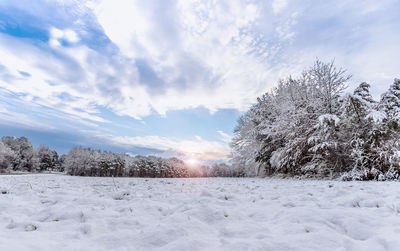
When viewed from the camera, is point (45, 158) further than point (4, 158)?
Yes

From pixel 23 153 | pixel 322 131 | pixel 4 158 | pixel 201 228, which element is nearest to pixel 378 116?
pixel 322 131

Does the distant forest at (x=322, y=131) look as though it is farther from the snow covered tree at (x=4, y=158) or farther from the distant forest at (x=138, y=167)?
the snow covered tree at (x=4, y=158)

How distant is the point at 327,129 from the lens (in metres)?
9.96

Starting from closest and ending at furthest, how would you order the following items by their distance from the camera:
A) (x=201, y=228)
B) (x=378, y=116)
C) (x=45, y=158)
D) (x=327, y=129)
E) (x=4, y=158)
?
(x=201, y=228) < (x=378, y=116) < (x=327, y=129) < (x=4, y=158) < (x=45, y=158)

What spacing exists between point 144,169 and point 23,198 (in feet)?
84.3

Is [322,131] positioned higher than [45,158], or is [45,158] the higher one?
[322,131]

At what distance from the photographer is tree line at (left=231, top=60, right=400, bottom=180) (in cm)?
881

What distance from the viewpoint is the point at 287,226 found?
206 cm

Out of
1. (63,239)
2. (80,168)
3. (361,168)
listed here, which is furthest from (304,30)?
(80,168)

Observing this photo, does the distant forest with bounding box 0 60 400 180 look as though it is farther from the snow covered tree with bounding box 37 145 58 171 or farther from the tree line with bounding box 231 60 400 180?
the snow covered tree with bounding box 37 145 58 171

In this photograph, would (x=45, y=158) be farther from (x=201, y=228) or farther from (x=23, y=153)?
(x=201, y=228)

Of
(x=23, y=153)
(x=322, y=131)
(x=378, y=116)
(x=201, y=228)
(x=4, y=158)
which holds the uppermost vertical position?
(x=378, y=116)

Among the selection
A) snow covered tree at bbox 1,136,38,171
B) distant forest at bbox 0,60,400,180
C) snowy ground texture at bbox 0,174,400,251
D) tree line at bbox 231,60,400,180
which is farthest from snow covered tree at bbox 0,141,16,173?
snowy ground texture at bbox 0,174,400,251

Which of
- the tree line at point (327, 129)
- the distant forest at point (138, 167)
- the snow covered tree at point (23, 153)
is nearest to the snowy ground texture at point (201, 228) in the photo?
the tree line at point (327, 129)
